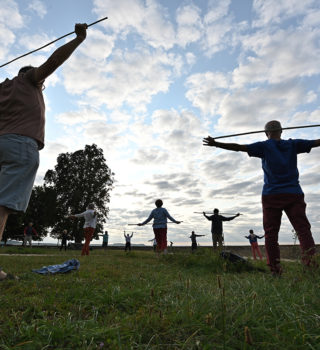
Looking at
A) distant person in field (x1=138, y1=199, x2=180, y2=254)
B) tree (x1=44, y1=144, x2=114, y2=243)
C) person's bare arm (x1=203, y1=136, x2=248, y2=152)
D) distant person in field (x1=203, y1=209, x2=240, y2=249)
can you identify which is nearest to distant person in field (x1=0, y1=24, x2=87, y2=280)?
person's bare arm (x1=203, y1=136, x2=248, y2=152)

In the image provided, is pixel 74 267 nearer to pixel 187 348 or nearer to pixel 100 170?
pixel 187 348

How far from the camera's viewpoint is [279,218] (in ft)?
12.0

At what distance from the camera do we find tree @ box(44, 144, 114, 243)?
3014cm

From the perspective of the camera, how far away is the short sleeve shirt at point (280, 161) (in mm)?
3633

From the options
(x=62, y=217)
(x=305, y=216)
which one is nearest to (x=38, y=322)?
(x=305, y=216)

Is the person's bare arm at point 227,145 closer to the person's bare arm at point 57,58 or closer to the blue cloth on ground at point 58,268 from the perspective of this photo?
the person's bare arm at point 57,58

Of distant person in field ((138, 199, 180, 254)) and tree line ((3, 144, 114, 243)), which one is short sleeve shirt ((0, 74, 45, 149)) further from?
tree line ((3, 144, 114, 243))

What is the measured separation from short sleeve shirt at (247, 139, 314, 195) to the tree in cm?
2741

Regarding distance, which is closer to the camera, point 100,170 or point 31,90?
point 31,90

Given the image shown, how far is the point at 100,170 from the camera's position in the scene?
1296 inches

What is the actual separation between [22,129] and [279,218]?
139 inches

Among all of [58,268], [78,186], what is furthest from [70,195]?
[58,268]

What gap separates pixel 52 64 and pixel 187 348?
3.05m

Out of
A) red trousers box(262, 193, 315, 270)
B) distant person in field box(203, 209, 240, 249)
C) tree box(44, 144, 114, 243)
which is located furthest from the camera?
tree box(44, 144, 114, 243)
